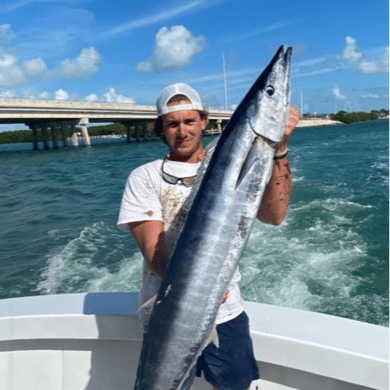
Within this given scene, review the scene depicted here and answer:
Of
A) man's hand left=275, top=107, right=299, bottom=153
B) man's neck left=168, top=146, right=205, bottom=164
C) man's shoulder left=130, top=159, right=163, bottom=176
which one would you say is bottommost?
man's shoulder left=130, top=159, right=163, bottom=176

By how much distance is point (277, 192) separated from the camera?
1714 mm

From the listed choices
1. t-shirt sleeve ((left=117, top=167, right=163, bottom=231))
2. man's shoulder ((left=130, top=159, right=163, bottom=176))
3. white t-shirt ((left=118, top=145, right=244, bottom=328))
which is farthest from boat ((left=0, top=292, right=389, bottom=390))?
man's shoulder ((left=130, top=159, right=163, bottom=176))

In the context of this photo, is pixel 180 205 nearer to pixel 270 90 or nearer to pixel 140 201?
pixel 140 201

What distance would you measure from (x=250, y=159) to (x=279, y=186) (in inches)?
8.5

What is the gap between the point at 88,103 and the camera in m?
46.6

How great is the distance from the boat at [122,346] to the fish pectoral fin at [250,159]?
1029 millimetres

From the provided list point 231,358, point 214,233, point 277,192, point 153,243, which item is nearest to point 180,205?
point 153,243

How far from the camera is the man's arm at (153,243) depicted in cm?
170

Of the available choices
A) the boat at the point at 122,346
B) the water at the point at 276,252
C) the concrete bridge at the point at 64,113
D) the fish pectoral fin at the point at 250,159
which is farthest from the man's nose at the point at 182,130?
the concrete bridge at the point at 64,113

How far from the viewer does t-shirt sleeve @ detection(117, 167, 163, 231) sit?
1.74m

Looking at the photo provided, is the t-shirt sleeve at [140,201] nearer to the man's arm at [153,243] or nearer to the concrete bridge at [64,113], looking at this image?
the man's arm at [153,243]

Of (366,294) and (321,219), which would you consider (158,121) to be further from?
(321,219)

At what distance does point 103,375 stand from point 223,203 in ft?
5.40

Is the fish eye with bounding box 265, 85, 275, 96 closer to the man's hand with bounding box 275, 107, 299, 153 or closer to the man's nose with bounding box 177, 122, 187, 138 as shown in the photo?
the man's hand with bounding box 275, 107, 299, 153
